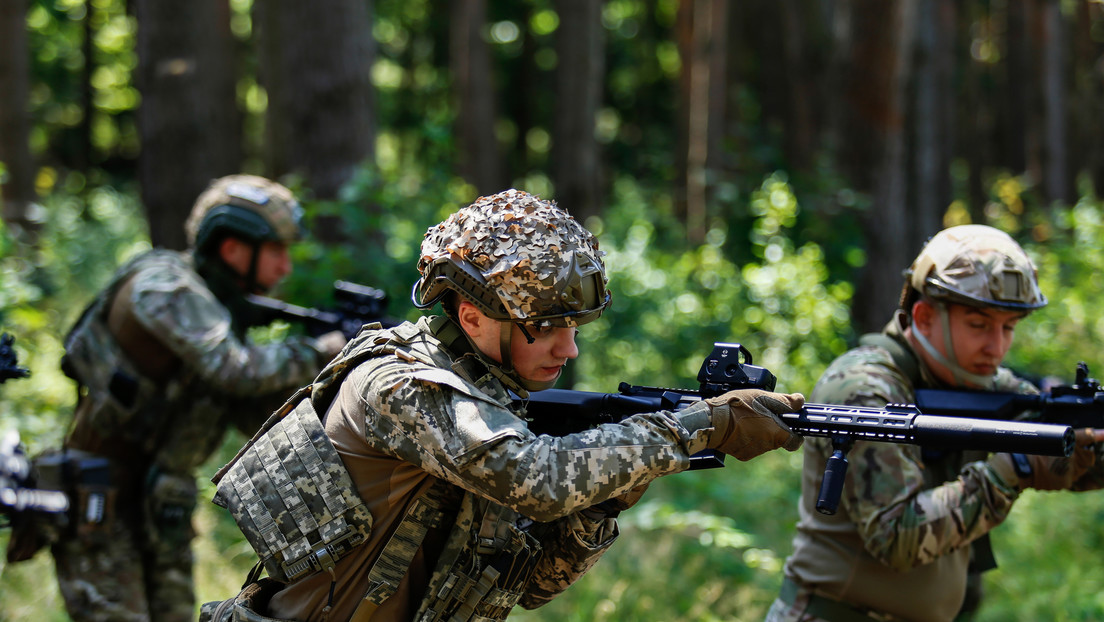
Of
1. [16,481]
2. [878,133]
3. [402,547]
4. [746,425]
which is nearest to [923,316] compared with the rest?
[746,425]

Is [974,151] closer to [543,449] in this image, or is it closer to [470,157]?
[470,157]

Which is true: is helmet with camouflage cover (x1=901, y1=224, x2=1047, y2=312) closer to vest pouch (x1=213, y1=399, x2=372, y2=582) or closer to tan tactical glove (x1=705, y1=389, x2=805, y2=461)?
tan tactical glove (x1=705, y1=389, x2=805, y2=461)

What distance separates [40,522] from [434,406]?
9.27 feet

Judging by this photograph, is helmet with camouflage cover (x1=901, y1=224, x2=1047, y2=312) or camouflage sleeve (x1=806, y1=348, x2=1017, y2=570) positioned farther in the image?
helmet with camouflage cover (x1=901, y1=224, x2=1047, y2=312)

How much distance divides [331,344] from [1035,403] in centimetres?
321

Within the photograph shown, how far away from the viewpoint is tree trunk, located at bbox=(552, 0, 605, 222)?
40.9 ft

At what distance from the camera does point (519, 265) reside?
2600 millimetres

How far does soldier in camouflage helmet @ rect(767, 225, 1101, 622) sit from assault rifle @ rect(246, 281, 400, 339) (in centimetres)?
238

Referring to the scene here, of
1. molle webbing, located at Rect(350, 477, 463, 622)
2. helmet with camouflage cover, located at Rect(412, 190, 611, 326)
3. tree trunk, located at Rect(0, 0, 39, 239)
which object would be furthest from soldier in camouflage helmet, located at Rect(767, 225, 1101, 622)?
tree trunk, located at Rect(0, 0, 39, 239)

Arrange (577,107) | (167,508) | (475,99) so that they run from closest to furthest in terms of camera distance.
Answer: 1. (167,508)
2. (577,107)
3. (475,99)

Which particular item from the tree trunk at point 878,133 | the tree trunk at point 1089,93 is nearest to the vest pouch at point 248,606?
the tree trunk at point 878,133

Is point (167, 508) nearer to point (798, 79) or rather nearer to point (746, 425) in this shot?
point (746, 425)

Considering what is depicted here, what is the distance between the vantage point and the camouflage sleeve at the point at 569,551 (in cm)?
290

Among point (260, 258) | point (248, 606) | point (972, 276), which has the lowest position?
point (248, 606)
